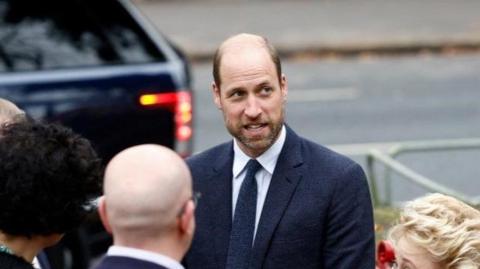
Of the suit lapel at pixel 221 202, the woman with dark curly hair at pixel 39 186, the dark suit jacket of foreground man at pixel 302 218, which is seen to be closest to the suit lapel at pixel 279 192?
the dark suit jacket of foreground man at pixel 302 218

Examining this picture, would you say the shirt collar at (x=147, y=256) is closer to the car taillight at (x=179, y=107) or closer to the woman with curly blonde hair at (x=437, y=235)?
the woman with curly blonde hair at (x=437, y=235)

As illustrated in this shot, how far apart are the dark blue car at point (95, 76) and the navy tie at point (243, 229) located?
3.18 metres

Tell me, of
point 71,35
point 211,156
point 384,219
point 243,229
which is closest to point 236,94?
point 211,156

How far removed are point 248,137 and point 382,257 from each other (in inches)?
23.8

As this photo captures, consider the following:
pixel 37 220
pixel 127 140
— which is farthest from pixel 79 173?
pixel 127 140

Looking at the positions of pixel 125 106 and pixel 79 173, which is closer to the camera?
pixel 79 173

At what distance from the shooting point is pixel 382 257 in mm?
4461

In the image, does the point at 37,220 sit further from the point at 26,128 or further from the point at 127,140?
the point at 127,140

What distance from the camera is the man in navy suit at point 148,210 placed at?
3.11 meters

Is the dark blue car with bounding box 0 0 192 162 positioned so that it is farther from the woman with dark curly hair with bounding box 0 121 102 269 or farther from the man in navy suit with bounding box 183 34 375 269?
the woman with dark curly hair with bounding box 0 121 102 269

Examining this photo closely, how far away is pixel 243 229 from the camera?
431cm

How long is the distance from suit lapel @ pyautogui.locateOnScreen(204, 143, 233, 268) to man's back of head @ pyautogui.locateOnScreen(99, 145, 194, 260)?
1143 millimetres

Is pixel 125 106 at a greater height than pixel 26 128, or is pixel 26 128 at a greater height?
pixel 26 128

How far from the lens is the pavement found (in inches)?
729
